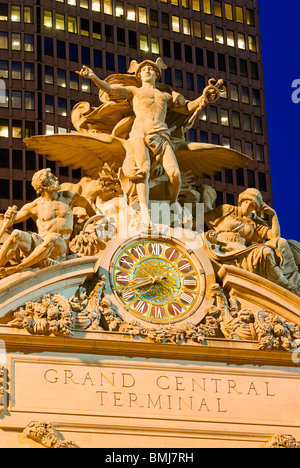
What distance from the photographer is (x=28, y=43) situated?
63.6 meters

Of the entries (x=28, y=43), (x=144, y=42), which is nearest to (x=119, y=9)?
(x=144, y=42)

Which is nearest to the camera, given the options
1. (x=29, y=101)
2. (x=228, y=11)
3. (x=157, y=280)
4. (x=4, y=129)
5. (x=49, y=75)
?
→ (x=157, y=280)

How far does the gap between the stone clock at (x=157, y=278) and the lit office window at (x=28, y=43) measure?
22.9 m

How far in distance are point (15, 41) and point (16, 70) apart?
4.74ft

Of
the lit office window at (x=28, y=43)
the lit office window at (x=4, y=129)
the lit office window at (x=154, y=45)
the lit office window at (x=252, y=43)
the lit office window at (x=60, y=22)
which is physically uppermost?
the lit office window at (x=252, y=43)

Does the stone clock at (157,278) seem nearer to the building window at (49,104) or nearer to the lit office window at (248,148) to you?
the building window at (49,104)

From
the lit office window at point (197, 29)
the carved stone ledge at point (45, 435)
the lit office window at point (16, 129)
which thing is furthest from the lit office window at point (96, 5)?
the carved stone ledge at point (45, 435)

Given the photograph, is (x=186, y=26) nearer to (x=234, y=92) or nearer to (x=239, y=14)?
(x=239, y=14)

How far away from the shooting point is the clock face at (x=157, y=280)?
136 ft

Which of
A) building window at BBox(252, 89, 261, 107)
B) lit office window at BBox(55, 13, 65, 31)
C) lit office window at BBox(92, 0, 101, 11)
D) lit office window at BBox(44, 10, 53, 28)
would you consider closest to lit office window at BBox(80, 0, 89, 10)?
lit office window at BBox(92, 0, 101, 11)

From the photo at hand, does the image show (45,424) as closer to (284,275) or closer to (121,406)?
(121,406)

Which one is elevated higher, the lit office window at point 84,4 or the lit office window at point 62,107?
the lit office window at point 84,4

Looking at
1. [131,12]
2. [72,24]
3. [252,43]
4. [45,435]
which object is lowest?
[45,435]

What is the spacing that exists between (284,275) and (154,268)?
3.94 m
